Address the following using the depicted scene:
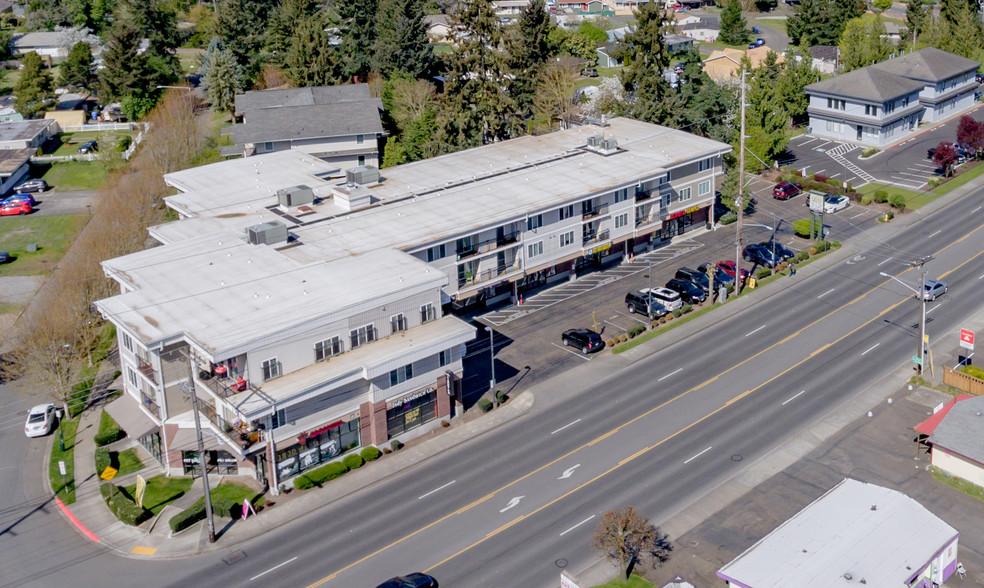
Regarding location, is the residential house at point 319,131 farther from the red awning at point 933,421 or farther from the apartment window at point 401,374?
the red awning at point 933,421

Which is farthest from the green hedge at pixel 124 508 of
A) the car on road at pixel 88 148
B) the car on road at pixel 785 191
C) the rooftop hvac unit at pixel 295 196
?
the car on road at pixel 88 148

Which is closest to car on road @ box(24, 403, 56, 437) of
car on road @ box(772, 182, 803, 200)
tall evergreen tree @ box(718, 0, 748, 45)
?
car on road @ box(772, 182, 803, 200)

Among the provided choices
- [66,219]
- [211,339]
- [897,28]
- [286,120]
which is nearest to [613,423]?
[211,339]

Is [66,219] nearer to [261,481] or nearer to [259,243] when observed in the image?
[259,243]

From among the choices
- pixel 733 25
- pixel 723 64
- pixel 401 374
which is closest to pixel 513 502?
pixel 401 374

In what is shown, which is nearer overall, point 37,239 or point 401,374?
point 401,374

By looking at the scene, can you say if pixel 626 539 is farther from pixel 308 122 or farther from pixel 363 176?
pixel 308 122
